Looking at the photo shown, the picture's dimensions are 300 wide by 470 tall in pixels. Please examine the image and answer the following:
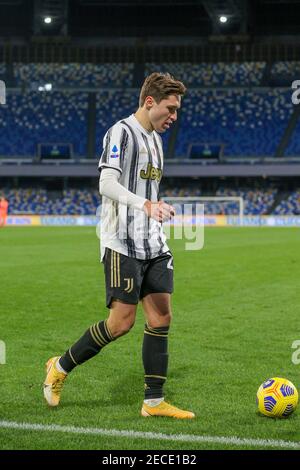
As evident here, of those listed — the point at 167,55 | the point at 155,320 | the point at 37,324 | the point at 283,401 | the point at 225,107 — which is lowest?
the point at 37,324

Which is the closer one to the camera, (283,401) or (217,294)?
(283,401)

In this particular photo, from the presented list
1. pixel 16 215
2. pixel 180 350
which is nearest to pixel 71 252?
pixel 180 350

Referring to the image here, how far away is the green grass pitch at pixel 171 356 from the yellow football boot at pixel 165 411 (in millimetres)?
88

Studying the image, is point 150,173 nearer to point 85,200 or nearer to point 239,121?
point 239,121

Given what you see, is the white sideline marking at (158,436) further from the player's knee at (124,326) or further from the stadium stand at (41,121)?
the stadium stand at (41,121)

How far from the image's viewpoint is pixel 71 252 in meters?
21.7

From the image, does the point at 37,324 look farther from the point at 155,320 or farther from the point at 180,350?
the point at 155,320

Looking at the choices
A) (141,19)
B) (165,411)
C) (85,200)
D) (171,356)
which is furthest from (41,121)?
(165,411)

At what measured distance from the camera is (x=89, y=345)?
526cm

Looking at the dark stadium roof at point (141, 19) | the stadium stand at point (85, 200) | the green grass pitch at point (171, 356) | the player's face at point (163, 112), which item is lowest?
the stadium stand at point (85, 200)

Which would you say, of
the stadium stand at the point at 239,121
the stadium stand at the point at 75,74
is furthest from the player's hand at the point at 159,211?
the stadium stand at the point at 75,74

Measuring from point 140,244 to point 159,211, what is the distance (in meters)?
0.48

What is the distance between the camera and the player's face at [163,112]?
511 centimetres

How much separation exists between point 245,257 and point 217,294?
809 centimetres
